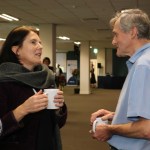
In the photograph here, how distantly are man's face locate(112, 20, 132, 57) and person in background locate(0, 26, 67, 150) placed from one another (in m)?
0.43

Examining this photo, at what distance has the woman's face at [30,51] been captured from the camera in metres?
2.18

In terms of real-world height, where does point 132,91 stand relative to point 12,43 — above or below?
below

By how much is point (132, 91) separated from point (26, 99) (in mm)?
680

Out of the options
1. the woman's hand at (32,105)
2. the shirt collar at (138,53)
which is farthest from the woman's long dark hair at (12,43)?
the shirt collar at (138,53)

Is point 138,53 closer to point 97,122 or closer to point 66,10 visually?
point 97,122

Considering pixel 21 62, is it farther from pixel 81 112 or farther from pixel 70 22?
pixel 70 22

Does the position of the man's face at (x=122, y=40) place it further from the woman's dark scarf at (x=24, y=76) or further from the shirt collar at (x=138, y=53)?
the woman's dark scarf at (x=24, y=76)

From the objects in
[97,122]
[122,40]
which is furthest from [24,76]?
[122,40]

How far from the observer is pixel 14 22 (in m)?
12.2

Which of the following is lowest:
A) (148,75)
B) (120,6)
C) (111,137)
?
(111,137)

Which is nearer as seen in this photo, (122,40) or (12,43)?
(122,40)

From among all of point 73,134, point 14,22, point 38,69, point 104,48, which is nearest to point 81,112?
point 73,134

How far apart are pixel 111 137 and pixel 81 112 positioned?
8.49m

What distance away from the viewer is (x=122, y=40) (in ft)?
6.45
